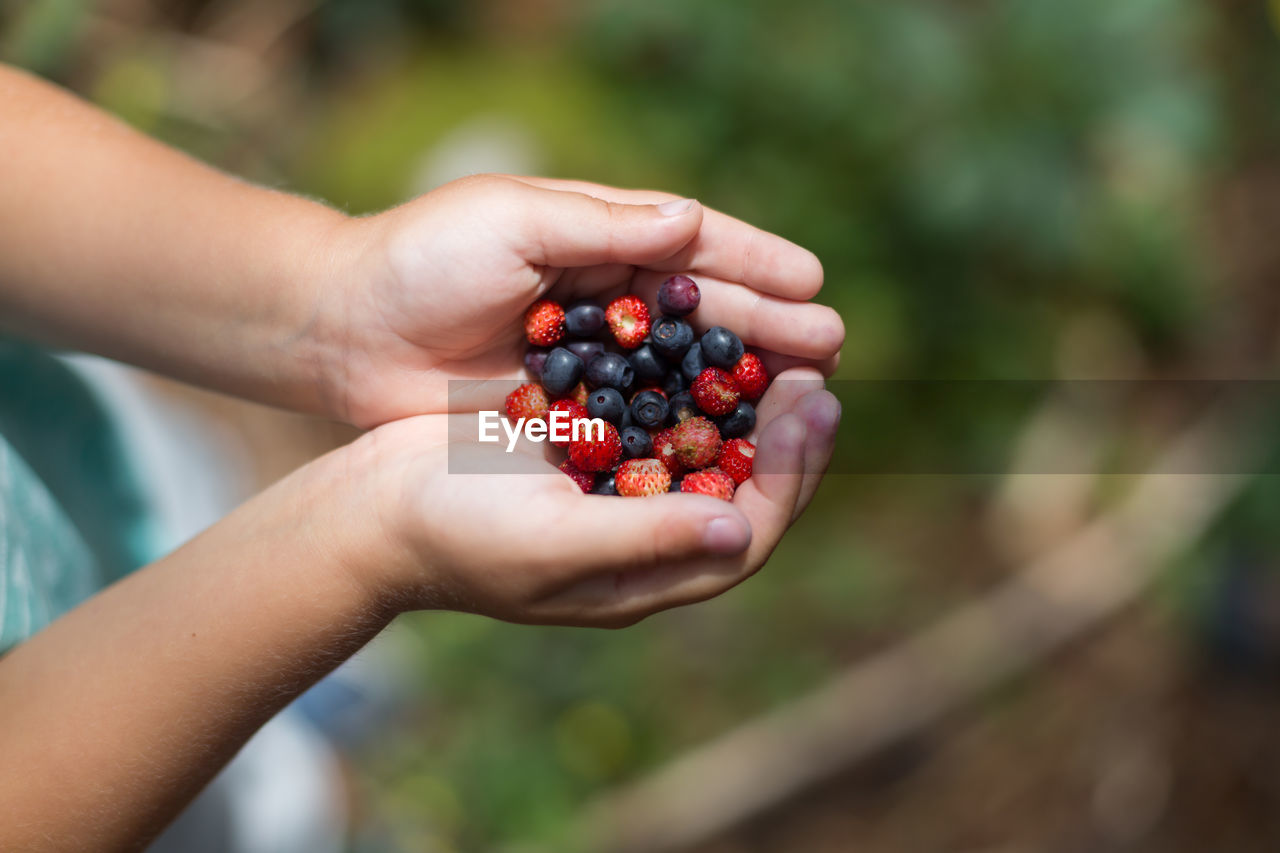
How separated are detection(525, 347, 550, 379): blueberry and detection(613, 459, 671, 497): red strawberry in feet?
0.97

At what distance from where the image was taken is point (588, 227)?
164 centimetres

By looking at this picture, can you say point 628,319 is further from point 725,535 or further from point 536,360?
point 725,535

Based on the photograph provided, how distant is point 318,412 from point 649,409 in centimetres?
75

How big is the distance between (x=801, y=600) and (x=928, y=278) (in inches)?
51.0

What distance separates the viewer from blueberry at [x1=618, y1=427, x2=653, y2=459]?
6.18 ft

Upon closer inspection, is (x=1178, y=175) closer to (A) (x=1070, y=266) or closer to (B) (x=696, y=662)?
(A) (x=1070, y=266)

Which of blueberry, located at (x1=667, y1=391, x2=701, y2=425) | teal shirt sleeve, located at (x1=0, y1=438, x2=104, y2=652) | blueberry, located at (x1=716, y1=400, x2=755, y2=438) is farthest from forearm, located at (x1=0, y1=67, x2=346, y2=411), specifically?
blueberry, located at (x1=716, y1=400, x2=755, y2=438)

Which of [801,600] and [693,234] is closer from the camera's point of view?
[693,234]

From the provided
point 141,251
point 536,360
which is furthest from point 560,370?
point 141,251

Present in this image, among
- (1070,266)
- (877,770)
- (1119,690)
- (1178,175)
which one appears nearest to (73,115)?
(877,770)

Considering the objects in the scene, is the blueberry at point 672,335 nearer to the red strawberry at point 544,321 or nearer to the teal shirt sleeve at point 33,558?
the red strawberry at point 544,321

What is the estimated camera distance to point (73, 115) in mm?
1811

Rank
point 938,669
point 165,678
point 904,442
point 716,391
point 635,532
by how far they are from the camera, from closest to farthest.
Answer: point 635,532 → point 165,678 → point 716,391 → point 938,669 → point 904,442

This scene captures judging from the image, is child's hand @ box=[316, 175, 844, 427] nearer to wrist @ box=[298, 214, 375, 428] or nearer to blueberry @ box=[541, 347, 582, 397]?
wrist @ box=[298, 214, 375, 428]
